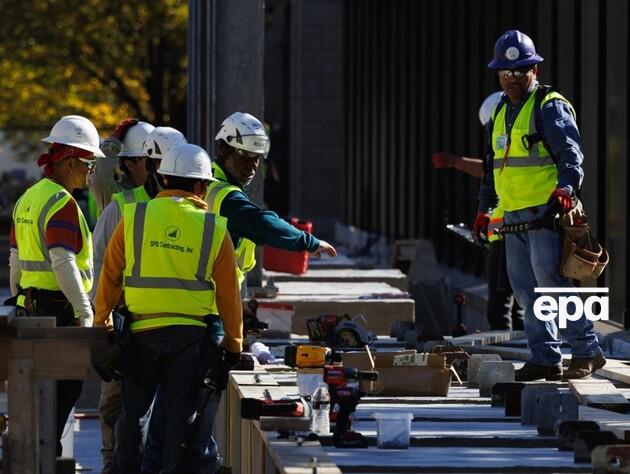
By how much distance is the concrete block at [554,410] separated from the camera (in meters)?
11.2

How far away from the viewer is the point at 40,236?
1277 centimetres

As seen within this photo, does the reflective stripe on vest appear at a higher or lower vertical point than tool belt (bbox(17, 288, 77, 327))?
higher

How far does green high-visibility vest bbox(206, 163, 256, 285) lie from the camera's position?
43.2 ft

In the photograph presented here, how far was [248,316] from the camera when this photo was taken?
14.7 metres

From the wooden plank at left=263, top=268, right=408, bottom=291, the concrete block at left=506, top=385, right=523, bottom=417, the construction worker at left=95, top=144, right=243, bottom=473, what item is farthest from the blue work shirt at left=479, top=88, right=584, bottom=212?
the wooden plank at left=263, top=268, right=408, bottom=291

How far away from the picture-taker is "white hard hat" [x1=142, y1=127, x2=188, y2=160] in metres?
13.6

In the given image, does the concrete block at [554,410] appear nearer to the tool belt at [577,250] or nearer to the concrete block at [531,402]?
the concrete block at [531,402]

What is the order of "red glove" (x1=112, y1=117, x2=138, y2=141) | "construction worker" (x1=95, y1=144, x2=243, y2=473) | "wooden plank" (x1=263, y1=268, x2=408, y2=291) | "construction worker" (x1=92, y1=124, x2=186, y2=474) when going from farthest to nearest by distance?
"wooden plank" (x1=263, y1=268, x2=408, y2=291), "red glove" (x1=112, y1=117, x2=138, y2=141), "construction worker" (x1=92, y1=124, x2=186, y2=474), "construction worker" (x1=95, y1=144, x2=243, y2=473)

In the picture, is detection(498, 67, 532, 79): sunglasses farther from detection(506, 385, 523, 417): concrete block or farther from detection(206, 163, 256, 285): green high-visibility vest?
detection(506, 385, 523, 417): concrete block

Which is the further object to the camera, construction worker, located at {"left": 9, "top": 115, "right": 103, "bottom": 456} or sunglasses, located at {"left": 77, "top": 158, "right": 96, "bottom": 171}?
sunglasses, located at {"left": 77, "top": 158, "right": 96, "bottom": 171}

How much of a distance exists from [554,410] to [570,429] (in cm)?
54

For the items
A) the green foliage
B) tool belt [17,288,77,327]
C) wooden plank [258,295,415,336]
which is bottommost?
wooden plank [258,295,415,336]

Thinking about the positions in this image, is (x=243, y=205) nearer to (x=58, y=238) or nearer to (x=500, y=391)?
(x=58, y=238)

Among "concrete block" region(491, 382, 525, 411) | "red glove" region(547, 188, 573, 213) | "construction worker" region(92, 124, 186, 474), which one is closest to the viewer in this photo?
"concrete block" region(491, 382, 525, 411)
